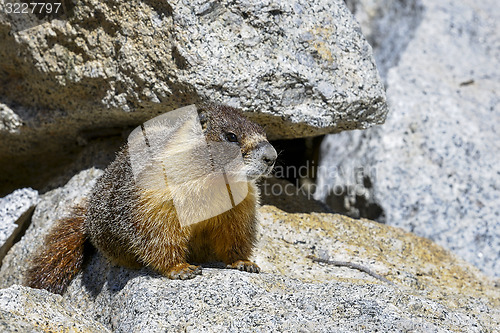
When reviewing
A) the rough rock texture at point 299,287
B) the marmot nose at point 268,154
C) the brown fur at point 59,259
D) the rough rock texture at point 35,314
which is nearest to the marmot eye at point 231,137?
the marmot nose at point 268,154

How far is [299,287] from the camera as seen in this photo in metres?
3.84

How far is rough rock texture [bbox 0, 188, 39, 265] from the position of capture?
5.01m

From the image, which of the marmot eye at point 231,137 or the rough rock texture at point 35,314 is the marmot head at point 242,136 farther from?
the rough rock texture at point 35,314

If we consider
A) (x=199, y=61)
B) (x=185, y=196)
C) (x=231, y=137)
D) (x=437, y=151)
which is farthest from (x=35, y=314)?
(x=437, y=151)

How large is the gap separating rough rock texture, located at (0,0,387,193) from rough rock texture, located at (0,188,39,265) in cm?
83

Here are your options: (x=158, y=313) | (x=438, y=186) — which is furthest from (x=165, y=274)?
(x=438, y=186)

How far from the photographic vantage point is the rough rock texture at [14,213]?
16.5 feet

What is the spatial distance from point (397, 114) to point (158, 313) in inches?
144

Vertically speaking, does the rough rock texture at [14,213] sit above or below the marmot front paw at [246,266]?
above

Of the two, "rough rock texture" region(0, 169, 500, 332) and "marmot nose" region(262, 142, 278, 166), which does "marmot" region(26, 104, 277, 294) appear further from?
"rough rock texture" region(0, 169, 500, 332)

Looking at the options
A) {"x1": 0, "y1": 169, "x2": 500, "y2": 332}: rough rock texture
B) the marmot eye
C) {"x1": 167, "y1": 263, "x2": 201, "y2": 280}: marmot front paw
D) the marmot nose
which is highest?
the marmot eye

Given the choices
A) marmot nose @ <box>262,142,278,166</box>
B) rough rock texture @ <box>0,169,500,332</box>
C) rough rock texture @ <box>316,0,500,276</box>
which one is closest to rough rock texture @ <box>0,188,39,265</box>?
rough rock texture @ <box>0,169,500,332</box>

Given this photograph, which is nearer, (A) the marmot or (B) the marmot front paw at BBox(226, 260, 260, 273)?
(A) the marmot

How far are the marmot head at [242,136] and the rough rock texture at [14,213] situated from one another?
88.3 inches
